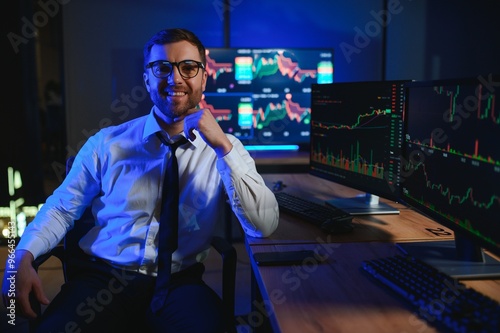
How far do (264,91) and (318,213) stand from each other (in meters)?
1.92

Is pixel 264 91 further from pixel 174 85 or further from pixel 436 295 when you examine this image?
pixel 436 295

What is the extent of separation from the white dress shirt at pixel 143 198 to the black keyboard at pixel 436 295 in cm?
50

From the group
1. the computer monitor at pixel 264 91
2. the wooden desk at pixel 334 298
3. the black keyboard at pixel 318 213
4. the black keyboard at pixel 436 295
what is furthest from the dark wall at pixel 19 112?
the black keyboard at pixel 436 295

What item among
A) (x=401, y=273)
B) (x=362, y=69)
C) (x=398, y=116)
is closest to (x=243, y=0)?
(x=362, y=69)

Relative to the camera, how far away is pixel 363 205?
81.0 inches

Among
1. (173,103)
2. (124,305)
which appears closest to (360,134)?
(173,103)

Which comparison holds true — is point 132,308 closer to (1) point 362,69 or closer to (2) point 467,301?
(2) point 467,301

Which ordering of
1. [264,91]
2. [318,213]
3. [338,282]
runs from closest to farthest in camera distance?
[338,282]
[318,213]
[264,91]

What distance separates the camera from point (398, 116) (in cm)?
177

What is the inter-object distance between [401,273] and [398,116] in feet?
2.35

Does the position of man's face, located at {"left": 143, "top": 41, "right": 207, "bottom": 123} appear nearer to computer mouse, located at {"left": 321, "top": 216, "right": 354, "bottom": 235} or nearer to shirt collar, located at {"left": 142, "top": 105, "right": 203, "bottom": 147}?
shirt collar, located at {"left": 142, "top": 105, "right": 203, "bottom": 147}

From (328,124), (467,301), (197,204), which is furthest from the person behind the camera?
(328,124)

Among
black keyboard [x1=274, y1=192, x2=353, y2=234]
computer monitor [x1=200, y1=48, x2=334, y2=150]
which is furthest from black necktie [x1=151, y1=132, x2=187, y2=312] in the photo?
computer monitor [x1=200, y1=48, x2=334, y2=150]

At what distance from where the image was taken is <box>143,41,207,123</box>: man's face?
1.74 meters
